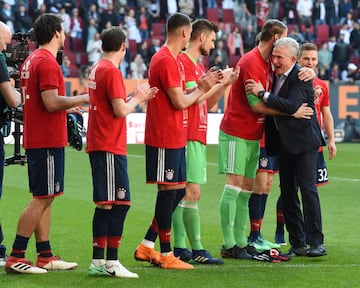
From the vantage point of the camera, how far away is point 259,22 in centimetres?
3388

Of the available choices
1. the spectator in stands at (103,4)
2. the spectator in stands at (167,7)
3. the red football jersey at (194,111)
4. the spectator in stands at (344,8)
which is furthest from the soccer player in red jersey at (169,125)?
the spectator in stands at (344,8)

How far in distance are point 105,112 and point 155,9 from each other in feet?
84.5

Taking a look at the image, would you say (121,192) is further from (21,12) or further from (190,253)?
(21,12)

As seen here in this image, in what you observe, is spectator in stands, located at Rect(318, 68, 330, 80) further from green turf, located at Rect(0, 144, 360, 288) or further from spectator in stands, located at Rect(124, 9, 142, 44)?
green turf, located at Rect(0, 144, 360, 288)

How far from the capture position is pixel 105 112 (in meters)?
8.26

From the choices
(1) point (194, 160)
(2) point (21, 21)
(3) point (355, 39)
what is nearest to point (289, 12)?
(3) point (355, 39)

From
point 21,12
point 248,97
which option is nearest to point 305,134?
point 248,97

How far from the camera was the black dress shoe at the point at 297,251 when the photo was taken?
31.4 feet

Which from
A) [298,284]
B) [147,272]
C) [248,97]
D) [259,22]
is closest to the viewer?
[298,284]

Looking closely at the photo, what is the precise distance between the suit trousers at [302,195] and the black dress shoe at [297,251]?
1.2 inches

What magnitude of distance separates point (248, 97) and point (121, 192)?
1725 millimetres

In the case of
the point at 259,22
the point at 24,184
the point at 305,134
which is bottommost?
the point at 24,184

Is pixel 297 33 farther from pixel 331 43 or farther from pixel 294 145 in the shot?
pixel 294 145

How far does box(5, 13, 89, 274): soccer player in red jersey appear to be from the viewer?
27.5 ft
